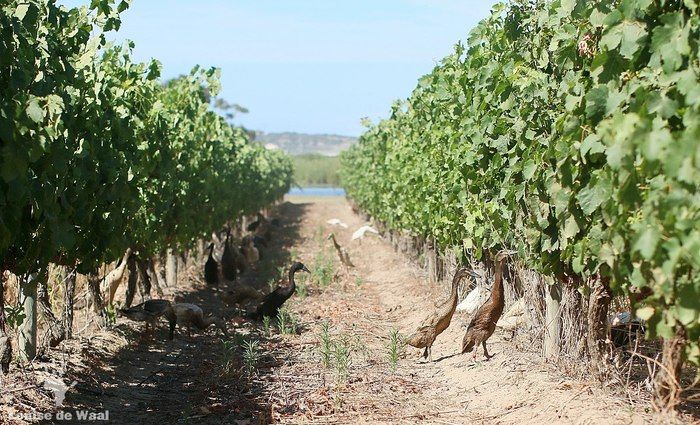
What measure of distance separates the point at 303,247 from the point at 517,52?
1933 cm

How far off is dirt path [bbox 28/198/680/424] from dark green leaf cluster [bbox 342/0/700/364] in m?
1.05

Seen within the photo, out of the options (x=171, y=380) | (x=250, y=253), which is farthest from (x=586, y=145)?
(x=250, y=253)

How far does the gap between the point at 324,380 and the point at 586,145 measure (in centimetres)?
394

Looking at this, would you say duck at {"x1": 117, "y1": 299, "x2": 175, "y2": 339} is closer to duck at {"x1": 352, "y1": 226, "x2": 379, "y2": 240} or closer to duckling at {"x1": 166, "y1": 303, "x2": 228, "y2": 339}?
duckling at {"x1": 166, "y1": 303, "x2": 228, "y2": 339}

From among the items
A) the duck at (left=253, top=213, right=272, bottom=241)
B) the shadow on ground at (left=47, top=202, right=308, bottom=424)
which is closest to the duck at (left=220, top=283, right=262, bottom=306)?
the shadow on ground at (left=47, top=202, right=308, bottom=424)

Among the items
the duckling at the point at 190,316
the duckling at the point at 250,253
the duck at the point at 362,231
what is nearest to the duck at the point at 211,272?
the duckling at the point at 250,253

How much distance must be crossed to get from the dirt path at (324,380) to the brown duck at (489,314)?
0.33m

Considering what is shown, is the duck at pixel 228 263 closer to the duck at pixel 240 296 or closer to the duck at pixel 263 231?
the duck at pixel 240 296

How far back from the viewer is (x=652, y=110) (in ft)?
13.5

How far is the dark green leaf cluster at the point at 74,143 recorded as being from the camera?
206 inches

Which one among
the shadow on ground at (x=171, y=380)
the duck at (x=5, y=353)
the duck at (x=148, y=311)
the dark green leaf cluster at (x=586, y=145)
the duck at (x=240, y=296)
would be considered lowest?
the shadow on ground at (x=171, y=380)

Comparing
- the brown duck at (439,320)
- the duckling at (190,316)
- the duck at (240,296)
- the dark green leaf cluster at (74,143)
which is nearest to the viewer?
the dark green leaf cluster at (74,143)

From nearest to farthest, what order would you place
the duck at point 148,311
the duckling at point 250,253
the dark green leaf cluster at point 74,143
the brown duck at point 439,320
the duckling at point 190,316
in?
the dark green leaf cluster at point 74,143, the brown duck at point 439,320, the duck at point 148,311, the duckling at point 190,316, the duckling at point 250,253

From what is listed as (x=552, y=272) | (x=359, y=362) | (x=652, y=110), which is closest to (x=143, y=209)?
(x=359, y=362)
